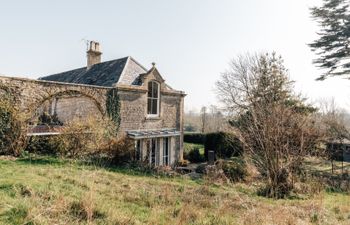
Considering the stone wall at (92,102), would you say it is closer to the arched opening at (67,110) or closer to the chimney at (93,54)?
the arched opening at (67,110)

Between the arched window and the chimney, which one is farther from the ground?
the chimney

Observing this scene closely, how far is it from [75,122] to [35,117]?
86.6 inches

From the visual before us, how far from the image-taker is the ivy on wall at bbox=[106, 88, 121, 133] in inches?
666

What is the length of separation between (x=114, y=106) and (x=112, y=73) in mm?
3304

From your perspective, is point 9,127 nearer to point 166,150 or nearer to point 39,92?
point 39,92

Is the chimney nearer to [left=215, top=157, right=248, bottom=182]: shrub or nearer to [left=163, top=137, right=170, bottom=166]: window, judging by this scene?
[left=163, top=137, right=170, bottom=166]: window

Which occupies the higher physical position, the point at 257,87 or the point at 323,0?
the point at 323,0

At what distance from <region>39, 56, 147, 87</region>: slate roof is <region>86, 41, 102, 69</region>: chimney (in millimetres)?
823

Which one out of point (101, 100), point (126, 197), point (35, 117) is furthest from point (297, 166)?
point (35, 117)

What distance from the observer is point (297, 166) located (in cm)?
1033

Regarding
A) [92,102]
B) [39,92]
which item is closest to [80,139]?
[39,92]

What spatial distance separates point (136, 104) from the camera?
1825cm

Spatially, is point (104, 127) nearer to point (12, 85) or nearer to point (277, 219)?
point (12, 85)

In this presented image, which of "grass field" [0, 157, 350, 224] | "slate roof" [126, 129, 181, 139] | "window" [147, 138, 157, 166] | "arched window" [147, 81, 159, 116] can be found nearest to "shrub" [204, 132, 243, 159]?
"slate roof" [126, 129, 181, 139]
